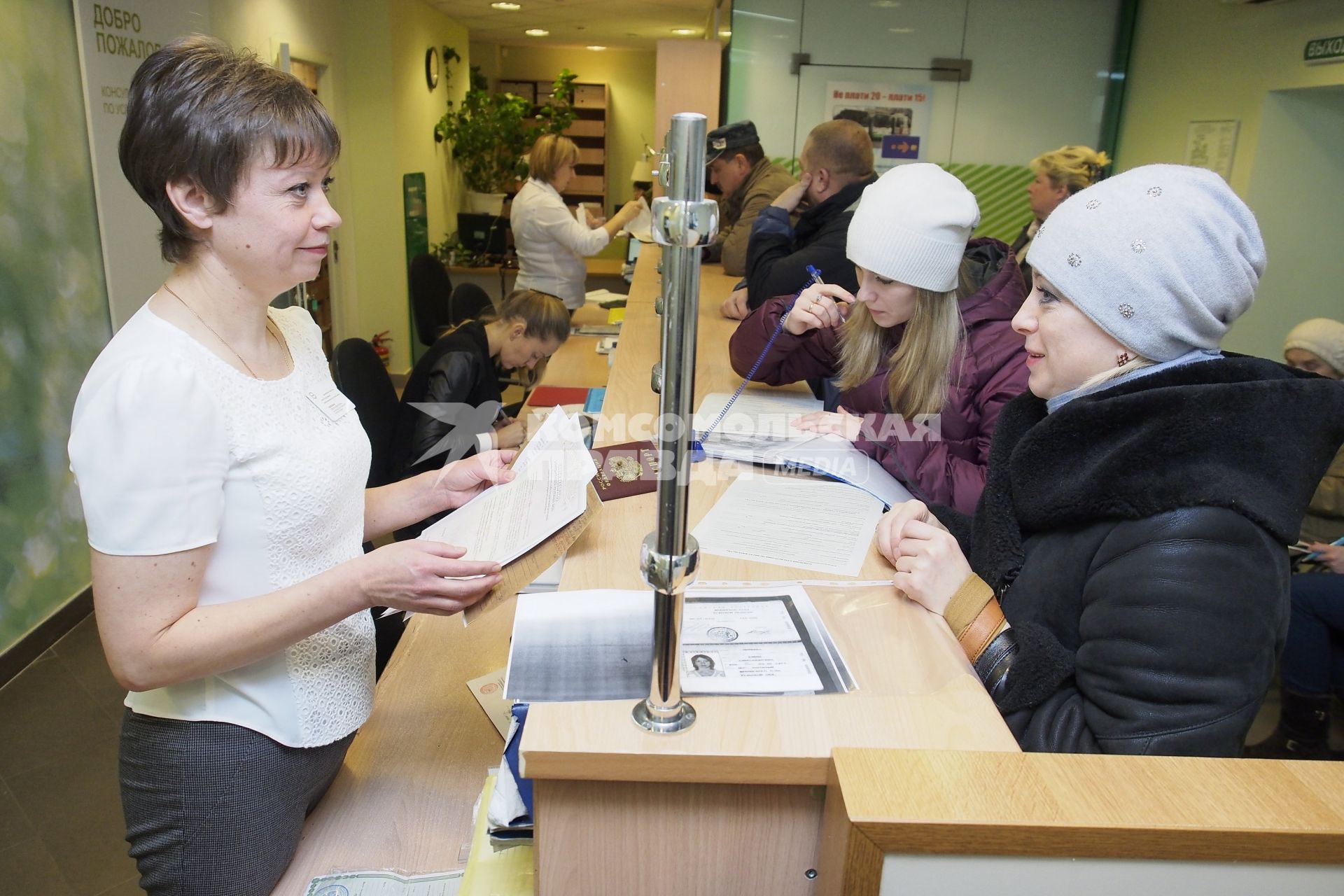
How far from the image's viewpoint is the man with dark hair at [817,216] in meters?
3.07

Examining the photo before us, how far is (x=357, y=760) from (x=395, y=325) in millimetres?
6159

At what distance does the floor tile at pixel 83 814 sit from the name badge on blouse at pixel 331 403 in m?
1.62

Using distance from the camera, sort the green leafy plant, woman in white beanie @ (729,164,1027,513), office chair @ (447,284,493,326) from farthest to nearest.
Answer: the green leafy plant
office chair @ (447,284,493,326)
woman in white beanie @ (729,164,1027,513)

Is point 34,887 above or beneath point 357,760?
beneath

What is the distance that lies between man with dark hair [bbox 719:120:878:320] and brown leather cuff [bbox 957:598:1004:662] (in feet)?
6.43

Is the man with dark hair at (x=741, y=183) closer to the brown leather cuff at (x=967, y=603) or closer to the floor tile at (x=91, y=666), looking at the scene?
the floor tile at (x=91, y=666)

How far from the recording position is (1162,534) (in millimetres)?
1018

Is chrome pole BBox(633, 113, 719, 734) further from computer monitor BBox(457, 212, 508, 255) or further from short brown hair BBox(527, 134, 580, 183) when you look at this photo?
computer monitor BBox(457, 212, 508, 255)

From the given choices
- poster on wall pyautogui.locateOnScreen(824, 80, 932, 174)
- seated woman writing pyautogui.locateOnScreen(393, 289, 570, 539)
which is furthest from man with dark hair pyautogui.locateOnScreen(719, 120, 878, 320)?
poster on wall pyautogui.locateOnScreen(824, 80, 932, 174)

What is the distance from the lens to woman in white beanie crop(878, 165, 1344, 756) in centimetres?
98

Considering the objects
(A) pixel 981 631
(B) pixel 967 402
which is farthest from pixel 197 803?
(B) pixel 967 402

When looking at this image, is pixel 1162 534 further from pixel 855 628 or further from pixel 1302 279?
pixel 1302 279

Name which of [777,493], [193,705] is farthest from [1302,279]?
[193,705]

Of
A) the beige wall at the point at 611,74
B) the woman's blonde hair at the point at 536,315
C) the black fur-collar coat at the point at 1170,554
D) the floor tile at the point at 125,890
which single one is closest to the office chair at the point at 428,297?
the woman's blonde hair at the point at 536,315
